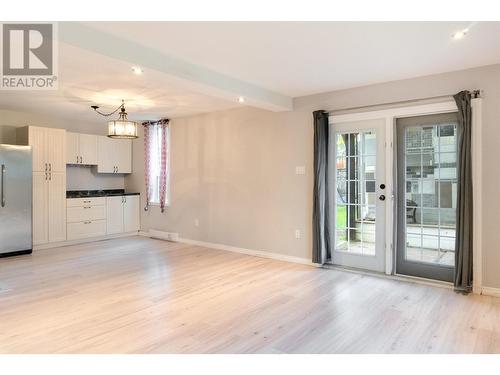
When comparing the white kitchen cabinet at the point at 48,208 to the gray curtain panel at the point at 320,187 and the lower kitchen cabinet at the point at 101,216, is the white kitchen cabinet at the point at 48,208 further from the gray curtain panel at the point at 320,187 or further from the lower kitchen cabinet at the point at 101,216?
the gray curtain panel at the point at 320,187

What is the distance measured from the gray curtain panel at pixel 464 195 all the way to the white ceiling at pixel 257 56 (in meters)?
0.50

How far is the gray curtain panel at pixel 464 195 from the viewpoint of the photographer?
3574 millimetres

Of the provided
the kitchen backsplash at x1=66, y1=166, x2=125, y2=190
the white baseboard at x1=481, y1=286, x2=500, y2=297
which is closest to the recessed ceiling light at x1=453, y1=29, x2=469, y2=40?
the white baseboard at x1=481, y1=286, x2=500, y2=297

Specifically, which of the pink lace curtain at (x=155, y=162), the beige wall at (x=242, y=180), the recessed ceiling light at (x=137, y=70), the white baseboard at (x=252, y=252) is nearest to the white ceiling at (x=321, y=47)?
Answer: the recessed ceiling light at (x=137, y=70)

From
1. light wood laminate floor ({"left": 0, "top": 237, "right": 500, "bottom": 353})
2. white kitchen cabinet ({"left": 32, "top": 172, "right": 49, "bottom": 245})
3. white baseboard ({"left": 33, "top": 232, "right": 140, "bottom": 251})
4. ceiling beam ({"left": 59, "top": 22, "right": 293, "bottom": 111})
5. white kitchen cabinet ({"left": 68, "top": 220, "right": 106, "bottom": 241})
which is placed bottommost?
light wood laminate floor ({"left": 0, "top": 237, "right": 500, "bottom": 353})

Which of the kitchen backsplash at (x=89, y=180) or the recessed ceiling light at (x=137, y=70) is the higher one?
the recessed ceiling light at (x=137, y=70)

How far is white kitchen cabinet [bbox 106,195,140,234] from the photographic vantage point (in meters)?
6.85

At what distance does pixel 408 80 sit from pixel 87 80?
3910 millimetres

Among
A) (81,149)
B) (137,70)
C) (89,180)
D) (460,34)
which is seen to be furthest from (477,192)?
(89,180)

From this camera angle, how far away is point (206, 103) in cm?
531

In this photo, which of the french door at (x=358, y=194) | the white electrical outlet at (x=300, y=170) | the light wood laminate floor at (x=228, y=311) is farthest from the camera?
the white electrical outlet at (x=300, y=170)

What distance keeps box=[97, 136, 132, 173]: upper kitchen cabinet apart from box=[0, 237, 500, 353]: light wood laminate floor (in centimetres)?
270

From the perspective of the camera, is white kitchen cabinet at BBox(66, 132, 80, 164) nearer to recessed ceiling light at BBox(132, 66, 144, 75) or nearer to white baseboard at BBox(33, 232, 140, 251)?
white baseboard at BBox(33, 232, 140, 251)

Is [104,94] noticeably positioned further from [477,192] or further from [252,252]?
[477,192]
